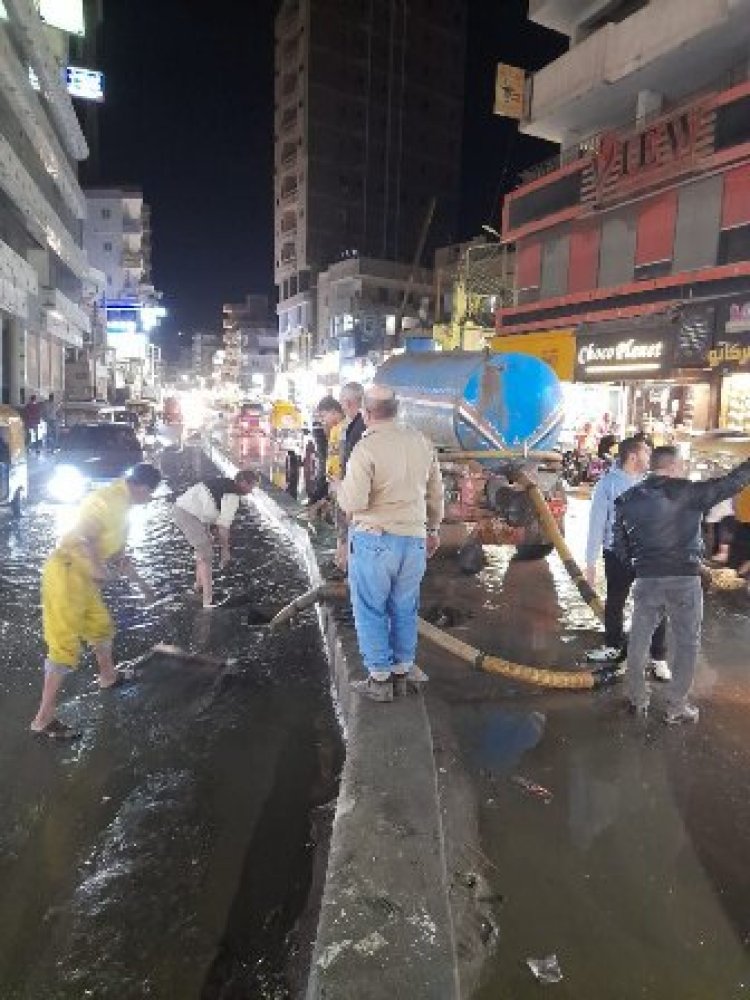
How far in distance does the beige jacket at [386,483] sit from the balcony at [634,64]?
2208cm

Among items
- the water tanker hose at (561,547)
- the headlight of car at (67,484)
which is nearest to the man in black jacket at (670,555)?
the water tanker hose at (561,547)

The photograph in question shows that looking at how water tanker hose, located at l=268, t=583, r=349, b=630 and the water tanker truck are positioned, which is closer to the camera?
water tanker hose, located at l=268, t=583, r=349, b=630

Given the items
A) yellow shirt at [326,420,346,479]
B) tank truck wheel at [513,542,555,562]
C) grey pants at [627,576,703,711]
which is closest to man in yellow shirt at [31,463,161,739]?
yellow shirt at [326,420,346,479]

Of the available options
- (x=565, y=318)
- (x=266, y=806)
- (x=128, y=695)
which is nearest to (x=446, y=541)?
(x=128, y=695)

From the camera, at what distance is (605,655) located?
240 inches

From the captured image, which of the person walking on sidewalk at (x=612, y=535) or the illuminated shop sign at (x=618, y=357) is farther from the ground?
the illuminated shop sign at (x=618, y=357)

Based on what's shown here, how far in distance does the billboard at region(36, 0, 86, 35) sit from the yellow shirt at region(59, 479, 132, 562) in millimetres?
55589

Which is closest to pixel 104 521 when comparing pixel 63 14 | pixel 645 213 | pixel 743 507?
pixel 743 507

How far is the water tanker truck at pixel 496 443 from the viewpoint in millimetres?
9273

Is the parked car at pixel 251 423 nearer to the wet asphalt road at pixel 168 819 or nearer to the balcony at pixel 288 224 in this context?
the wet asphalt road at pixel 168 819

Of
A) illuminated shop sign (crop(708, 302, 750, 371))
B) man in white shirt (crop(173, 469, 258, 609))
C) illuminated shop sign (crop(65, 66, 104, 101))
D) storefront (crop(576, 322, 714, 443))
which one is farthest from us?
illuminated shop sign (crop(65, 66, 104, 101))

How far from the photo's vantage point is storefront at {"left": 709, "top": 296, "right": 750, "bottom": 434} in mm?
18156

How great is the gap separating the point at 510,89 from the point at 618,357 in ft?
47.3

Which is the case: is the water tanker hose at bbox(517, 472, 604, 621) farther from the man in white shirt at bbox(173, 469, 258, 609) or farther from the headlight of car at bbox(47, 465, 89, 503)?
the headlight of car at bbox(47, 465, 89, 503)
